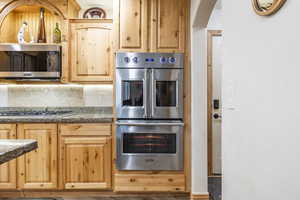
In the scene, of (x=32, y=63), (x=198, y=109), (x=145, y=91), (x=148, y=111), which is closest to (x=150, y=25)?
(x=145, y=91)

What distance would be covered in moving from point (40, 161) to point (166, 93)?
1618 mm

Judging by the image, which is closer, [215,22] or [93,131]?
[93,131]

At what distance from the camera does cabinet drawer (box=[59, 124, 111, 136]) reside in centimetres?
262

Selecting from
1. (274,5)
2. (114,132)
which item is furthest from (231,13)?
(114,132)

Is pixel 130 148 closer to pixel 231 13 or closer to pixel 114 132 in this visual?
pixel 114 132

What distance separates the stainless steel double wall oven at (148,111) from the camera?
2.62 meters

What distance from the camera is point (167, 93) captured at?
8.73ft

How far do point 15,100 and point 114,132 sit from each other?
1649 millimetres

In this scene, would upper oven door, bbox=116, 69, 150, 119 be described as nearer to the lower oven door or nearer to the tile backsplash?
the lower oven door

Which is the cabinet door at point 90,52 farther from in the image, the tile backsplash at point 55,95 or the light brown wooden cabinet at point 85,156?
the light brown wooden cabinet at point 85,156

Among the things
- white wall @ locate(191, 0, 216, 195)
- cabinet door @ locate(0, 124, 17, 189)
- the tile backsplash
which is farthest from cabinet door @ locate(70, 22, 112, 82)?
white wall @ locate(191, 0, 216, 195)

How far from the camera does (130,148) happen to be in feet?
8.69

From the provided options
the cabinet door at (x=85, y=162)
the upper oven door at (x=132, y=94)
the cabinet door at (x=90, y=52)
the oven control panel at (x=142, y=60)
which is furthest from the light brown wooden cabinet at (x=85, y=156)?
the oven control panel at (x=142, y=60)

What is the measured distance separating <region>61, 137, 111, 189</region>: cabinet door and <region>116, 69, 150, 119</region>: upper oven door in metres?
0.39
